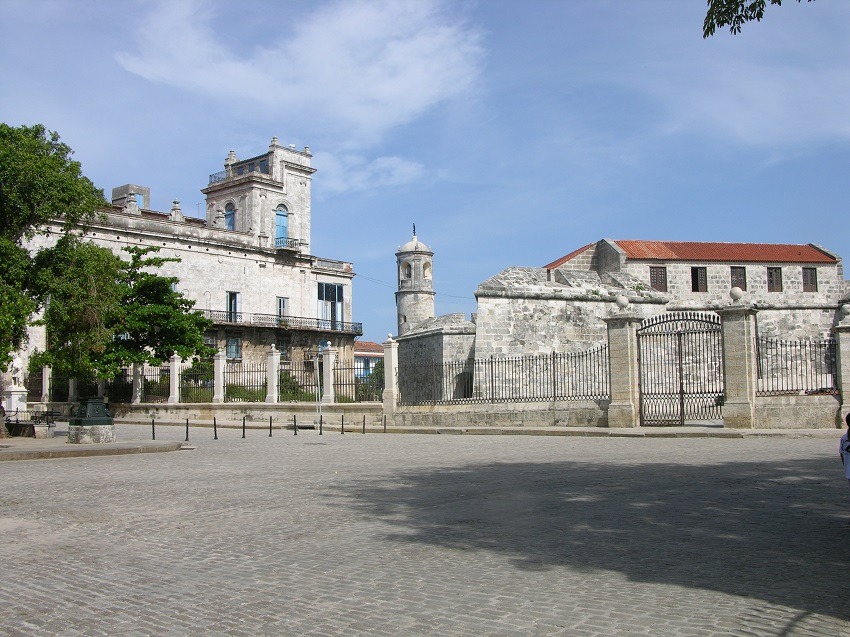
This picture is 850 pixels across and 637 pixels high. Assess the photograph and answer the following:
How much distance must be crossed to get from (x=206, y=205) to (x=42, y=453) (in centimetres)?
4615

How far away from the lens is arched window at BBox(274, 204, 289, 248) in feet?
189

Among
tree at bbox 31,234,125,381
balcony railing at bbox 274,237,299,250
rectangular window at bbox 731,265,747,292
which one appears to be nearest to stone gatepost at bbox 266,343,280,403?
tree at bbox 31,234,125,381

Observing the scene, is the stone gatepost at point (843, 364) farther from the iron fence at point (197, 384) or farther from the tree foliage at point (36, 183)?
the iron fence at point (197, 384)

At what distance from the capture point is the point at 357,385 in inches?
1081

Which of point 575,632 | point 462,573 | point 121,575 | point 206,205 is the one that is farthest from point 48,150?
point 206,205

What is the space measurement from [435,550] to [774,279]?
3360 cm

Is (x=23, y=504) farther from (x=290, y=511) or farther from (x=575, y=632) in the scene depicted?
(x=575, y=632)

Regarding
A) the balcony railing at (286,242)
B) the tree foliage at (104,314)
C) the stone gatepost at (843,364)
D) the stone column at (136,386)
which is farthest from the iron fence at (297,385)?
the balcony railing at (286,242)

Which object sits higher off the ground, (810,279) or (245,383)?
(810,279)

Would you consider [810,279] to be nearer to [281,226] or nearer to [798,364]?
[798,364]

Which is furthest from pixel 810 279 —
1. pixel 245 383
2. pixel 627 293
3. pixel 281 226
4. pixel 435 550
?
pixel 281 226

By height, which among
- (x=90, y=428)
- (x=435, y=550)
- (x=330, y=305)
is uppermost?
(x=330, y=305)

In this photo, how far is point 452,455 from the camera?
16.2 meters

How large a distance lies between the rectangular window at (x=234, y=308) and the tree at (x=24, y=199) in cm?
3246
